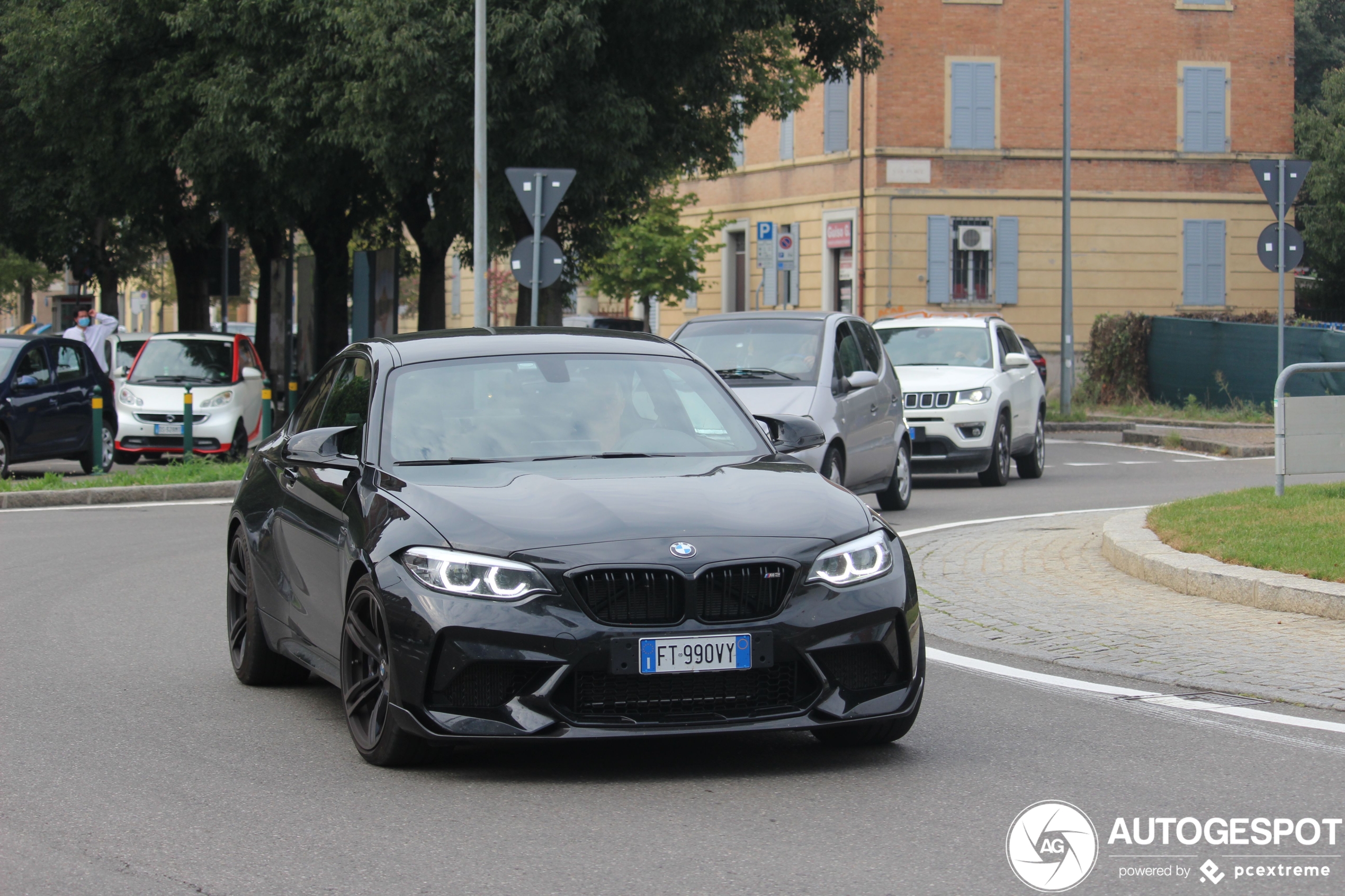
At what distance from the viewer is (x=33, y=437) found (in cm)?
2055

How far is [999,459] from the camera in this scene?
19.6m

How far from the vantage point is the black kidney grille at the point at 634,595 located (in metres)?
5.77

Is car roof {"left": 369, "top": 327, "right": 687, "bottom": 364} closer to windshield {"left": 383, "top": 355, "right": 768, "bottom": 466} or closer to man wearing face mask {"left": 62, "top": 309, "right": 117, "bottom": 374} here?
windshield {"left": 383, "top": 355, "right": 768, "bottom": 466}

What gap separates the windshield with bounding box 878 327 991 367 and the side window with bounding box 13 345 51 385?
31.0ft

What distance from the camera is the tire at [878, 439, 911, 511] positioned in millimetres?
16406

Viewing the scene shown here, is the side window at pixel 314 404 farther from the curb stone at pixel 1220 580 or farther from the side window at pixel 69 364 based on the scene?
the side window at pixel 69 364

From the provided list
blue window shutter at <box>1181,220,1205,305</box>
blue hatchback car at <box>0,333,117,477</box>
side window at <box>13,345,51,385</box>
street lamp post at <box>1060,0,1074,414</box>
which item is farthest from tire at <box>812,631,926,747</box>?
blue window shutter at <box>1181,220,1205,305</box>

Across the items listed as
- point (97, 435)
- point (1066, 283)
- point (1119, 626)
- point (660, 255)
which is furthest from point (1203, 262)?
point (1119, 626)

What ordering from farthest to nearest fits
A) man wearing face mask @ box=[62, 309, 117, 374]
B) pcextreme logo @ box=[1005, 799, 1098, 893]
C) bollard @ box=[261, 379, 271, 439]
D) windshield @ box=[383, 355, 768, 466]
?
1. man wearing face mask @ box=[62, 309, 117, 374]
2. bollard @ box=[261, 379, 271, 439]
3. windshield @ box=[383, 355, 768, 466]
4. pcextreme logo @ box=[1005, 799, 1098, 893]

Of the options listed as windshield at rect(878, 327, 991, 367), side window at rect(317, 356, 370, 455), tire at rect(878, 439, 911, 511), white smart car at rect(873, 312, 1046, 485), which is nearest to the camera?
side window at rect(317, 356, 370, 455)

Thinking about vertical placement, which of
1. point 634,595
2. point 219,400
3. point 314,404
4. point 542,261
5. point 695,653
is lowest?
point 695,653

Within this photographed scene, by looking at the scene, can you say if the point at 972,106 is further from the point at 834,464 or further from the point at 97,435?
the point at 834,464

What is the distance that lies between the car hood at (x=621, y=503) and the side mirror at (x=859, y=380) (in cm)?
801

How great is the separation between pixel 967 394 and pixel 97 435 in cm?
989
